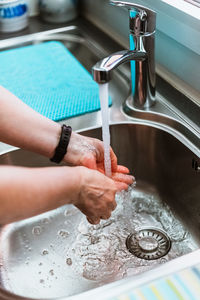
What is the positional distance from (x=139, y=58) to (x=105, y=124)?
0.56ft

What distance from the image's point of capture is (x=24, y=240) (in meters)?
0.87

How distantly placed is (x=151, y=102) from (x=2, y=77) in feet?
1.40

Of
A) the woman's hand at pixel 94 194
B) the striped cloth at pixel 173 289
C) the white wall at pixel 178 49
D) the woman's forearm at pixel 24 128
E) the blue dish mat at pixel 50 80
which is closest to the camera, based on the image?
the striped cloth at pixel 173 289

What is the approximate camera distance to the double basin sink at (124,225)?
0.79 m

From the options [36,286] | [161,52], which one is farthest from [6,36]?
[36,286]

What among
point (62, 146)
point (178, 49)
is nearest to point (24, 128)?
point (62, 146)

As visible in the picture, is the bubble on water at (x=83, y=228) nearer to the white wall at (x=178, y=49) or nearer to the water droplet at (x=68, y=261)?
the water droplet at (x=68, y=261)

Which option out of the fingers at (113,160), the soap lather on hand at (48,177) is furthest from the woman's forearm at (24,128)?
the fingers at (113,160)

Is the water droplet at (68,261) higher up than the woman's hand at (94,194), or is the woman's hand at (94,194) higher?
the woman's hand at (94,194)

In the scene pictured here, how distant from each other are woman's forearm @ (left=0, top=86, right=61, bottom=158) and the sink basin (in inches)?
5.4

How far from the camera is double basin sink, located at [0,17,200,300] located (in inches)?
30.9

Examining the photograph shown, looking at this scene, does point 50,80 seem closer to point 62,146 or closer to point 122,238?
point 62,146

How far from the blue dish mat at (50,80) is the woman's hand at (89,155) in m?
0.16

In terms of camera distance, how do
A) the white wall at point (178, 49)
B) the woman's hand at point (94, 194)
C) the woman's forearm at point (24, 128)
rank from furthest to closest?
the white wall at point (178, 49), the woman's forearm at point (24, 128), the woman's hand at point (94, 194)
